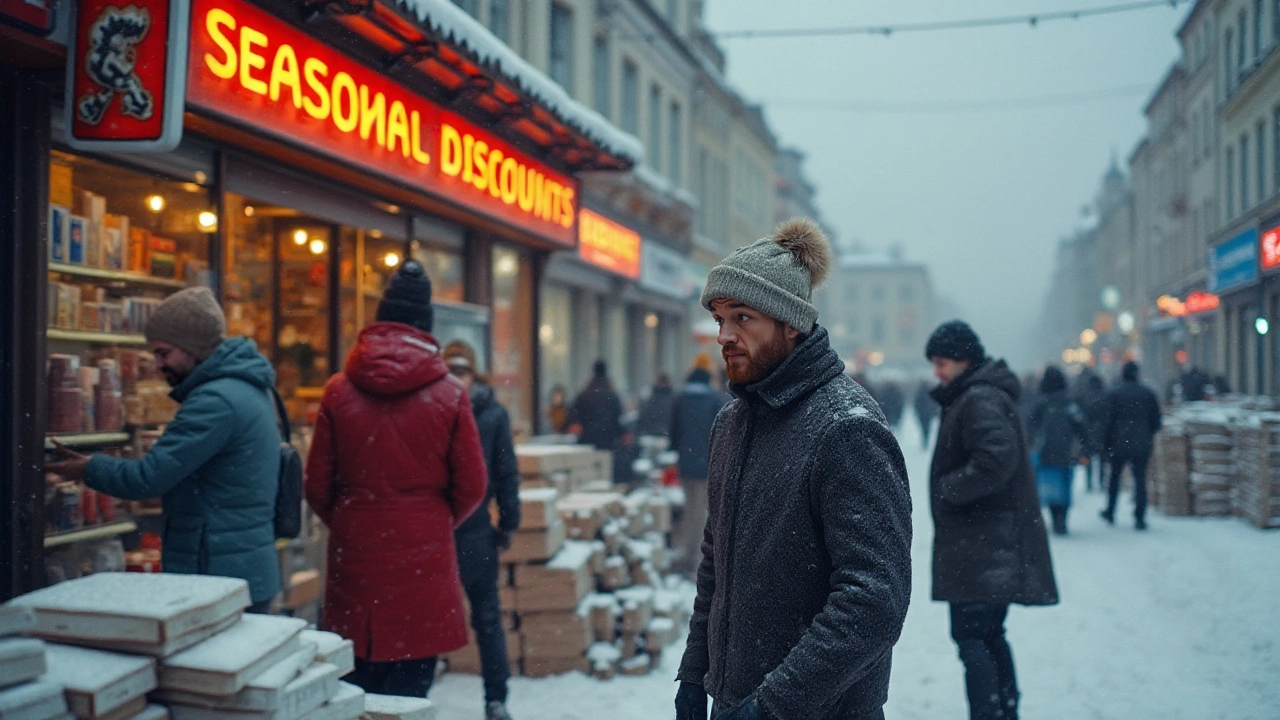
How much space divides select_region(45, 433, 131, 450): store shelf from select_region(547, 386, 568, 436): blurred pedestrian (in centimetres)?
1018

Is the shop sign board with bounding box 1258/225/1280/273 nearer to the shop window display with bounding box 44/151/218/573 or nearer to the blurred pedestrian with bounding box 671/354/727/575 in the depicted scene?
the blurred pedestrian with bounding box 671/354/727/575

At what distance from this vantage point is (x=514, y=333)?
42.0ft

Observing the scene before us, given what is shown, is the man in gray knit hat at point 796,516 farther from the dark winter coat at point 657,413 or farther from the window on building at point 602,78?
the window on building at point 602,78

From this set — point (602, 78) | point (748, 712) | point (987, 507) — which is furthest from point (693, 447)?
point (602, 78)

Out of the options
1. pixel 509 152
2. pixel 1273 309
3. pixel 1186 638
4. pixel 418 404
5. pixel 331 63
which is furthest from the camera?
pixel 1273 309

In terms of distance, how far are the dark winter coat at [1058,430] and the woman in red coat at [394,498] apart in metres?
9.45

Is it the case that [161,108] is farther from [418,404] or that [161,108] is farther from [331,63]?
[331,63]

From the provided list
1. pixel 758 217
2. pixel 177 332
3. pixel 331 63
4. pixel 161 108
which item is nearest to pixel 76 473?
pixel 177 332

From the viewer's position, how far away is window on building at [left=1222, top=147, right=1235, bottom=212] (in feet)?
92.7

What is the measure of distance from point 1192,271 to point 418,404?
37375mm

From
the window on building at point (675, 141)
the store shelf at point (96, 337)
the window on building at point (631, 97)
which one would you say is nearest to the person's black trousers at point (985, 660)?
the store shelf at point (96, 337)

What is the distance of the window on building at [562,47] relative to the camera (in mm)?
16219

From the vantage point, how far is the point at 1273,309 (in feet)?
73.4

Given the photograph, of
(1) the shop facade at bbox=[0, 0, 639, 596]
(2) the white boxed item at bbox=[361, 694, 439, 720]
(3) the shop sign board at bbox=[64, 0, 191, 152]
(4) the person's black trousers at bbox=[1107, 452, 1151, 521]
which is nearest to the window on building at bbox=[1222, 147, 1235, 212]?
(4) the person's black trousers at bbox=[1107, 452, 1151, 521]
